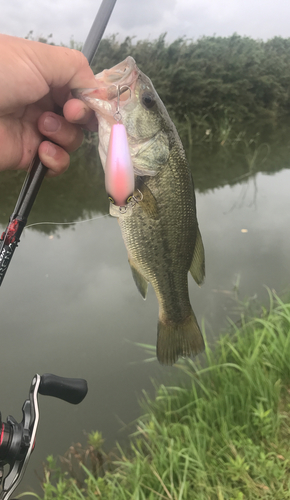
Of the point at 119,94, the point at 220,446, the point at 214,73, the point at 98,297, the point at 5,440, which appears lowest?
the point at 220,446

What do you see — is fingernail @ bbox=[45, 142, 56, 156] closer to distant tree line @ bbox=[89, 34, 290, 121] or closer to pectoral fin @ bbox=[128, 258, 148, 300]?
pectoral fin @ bbox=[128, 258, 148, 300]

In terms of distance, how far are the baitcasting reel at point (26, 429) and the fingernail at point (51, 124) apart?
2.93 ft

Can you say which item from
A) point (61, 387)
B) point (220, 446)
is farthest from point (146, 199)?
point (220, 446)

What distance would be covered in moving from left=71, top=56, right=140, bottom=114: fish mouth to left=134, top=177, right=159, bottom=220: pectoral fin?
0.78 ft

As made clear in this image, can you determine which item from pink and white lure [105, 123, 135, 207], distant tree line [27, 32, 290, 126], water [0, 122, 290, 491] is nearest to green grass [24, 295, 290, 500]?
water [0, 122, 290, 491]

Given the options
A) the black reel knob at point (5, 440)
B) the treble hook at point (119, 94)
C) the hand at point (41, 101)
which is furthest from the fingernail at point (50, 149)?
the black reel knob at point (5, 440)

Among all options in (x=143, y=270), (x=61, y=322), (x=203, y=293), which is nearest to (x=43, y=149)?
(x=143, y=270)

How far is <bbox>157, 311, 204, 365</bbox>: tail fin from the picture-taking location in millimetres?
1398

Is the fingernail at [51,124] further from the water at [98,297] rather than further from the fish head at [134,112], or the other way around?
the water at [98,297]

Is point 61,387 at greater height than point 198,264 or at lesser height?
lesser

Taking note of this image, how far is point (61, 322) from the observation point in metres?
3.44

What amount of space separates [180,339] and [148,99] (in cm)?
93

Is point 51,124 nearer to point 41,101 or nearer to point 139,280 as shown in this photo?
point 41,101

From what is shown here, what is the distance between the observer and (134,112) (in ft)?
3.67
